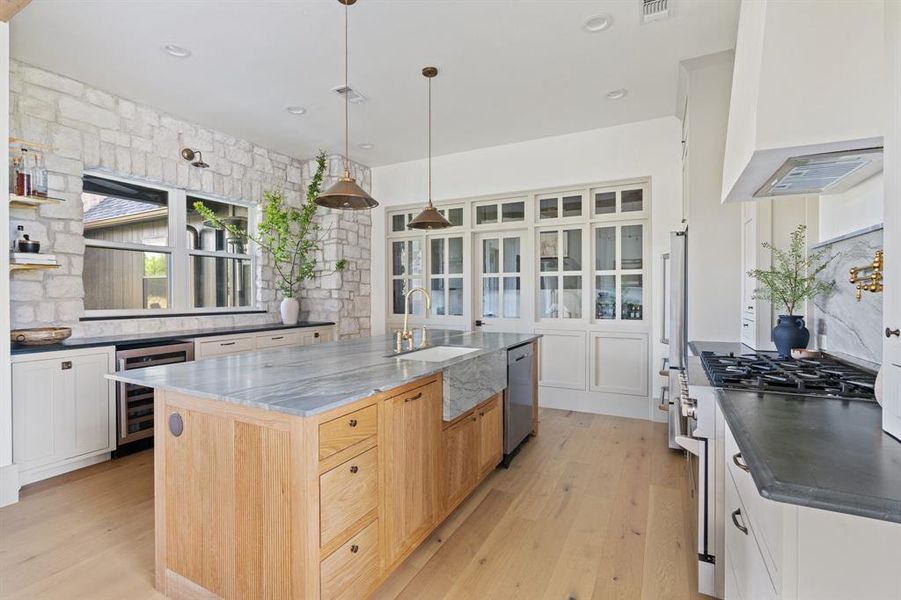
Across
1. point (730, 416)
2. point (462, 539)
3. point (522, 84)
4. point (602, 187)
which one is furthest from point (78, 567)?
point (602, 187)

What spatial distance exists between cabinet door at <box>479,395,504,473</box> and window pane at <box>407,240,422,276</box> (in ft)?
10.1

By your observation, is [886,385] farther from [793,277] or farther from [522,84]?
[522,84]

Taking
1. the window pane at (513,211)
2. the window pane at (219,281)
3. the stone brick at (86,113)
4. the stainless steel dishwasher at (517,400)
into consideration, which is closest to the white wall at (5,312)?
the stone brick at (86,113)

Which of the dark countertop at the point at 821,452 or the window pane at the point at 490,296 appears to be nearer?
the dark countertop at the point at 821,452

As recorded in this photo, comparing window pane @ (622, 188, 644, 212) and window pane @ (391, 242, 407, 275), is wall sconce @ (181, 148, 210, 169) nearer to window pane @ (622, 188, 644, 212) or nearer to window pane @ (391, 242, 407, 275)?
window pane @ (391, 242, 407, 275)

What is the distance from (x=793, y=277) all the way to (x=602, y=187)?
254 cm

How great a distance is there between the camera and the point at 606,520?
7.95 ft

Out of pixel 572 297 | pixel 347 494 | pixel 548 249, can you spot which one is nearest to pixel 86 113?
pixel 347 494

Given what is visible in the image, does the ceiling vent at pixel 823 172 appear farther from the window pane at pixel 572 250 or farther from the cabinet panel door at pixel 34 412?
the cabinet panel door at pixel 34 412

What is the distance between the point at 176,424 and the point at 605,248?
4147mm

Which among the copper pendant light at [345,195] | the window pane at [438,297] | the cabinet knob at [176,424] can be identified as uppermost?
the copper pendant light at [345,195]

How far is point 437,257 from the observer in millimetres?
5637

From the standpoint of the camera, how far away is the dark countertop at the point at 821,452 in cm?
79

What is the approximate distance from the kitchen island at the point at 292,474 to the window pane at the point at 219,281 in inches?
112
